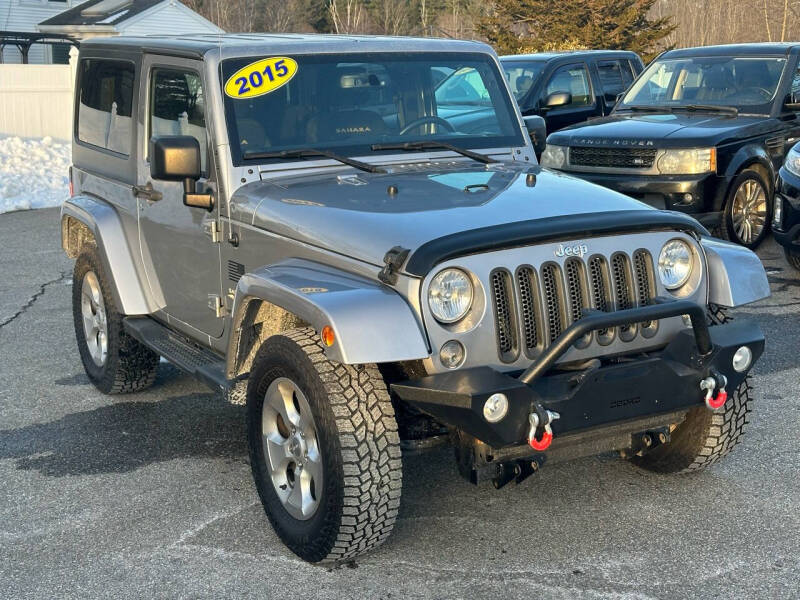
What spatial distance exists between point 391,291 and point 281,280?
0.51 metres

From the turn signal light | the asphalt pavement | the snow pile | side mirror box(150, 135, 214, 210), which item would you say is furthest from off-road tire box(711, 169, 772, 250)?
the snow pile

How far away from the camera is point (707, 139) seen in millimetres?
9586

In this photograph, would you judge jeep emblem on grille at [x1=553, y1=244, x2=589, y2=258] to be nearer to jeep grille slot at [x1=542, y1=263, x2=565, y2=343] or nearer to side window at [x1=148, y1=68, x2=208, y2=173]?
jeep grille slot at [x1=542, y1=263, x2=565, y2=343]

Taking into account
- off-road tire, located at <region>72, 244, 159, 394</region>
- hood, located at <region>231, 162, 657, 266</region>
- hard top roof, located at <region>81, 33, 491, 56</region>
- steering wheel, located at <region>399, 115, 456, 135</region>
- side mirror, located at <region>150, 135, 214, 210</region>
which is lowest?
off-road tire, located at <region>72, 244, 159, 394</region>

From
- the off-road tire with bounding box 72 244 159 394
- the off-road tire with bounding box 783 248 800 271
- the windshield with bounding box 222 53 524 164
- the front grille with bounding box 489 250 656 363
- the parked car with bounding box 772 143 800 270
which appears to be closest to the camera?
the front grille with bounding box 489 250 656 363

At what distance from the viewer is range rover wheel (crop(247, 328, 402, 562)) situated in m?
3.89

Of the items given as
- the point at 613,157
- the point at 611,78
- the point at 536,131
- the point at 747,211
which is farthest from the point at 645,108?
the point at 536,131

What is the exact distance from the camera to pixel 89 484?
5059 millimetres

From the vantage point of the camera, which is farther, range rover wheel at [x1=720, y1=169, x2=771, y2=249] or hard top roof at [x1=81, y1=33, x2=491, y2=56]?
range rover wheel at [x1=720, y1=169, x2=771, y2=249]

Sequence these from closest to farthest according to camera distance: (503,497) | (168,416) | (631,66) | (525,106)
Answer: (503,497) < (168,416) < (525,106) < (631,66)

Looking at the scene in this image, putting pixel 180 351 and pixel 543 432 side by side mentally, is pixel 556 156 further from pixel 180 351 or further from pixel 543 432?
pixel 543 432

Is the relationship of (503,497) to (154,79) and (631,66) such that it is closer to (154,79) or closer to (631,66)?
(154,79)

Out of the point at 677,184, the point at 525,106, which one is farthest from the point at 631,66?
the point at 677,184

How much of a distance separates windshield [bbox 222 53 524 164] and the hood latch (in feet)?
4.29
